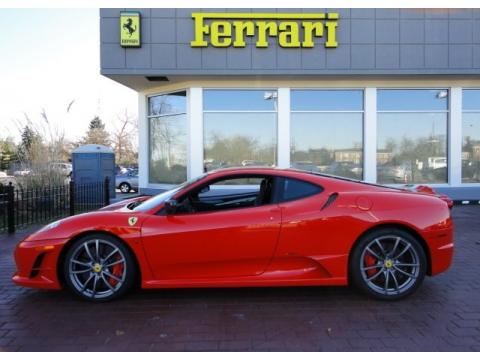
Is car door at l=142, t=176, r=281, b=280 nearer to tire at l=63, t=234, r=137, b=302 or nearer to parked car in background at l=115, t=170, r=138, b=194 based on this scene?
tire at l=63, t=234, r=137, b=302

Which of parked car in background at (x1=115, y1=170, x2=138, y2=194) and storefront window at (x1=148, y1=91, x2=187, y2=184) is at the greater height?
storefront window at (x1=148, y1=91, x2=187, y2=184)

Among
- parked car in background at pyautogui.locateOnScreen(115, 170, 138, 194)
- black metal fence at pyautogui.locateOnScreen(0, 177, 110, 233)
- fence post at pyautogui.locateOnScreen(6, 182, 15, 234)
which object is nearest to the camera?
fence post at pyautogui.locateOnScreen(6, 182, 15, 234)

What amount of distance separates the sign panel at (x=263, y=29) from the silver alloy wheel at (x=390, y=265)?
7.94 meters

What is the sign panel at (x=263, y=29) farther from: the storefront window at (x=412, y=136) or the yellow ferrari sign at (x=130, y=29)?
the storefront window at (x=412, y=136)

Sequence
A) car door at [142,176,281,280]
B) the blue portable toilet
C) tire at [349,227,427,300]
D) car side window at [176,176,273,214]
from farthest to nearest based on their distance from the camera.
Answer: the blue portable toilet
car side window at [176,176,273,214]
tire at [349,227,427,300]
car door at [142,176,281,280]

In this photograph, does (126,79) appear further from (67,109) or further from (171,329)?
(171,329)

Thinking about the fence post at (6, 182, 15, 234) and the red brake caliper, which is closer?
the red brake caliper

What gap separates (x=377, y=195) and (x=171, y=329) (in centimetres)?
239

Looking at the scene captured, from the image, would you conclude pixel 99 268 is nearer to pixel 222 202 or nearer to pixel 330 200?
pixel 222 202

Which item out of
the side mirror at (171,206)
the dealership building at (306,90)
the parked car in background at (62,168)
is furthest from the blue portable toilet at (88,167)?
the side mirror at (171,206)

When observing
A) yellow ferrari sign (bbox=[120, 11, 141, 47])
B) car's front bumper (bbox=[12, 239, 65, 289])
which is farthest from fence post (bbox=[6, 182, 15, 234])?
yellow ferrari sign (bbox=[120, 11, 141, 47])

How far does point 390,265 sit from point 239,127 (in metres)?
8.52

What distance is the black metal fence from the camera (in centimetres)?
851

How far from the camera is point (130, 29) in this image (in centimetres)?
1099
